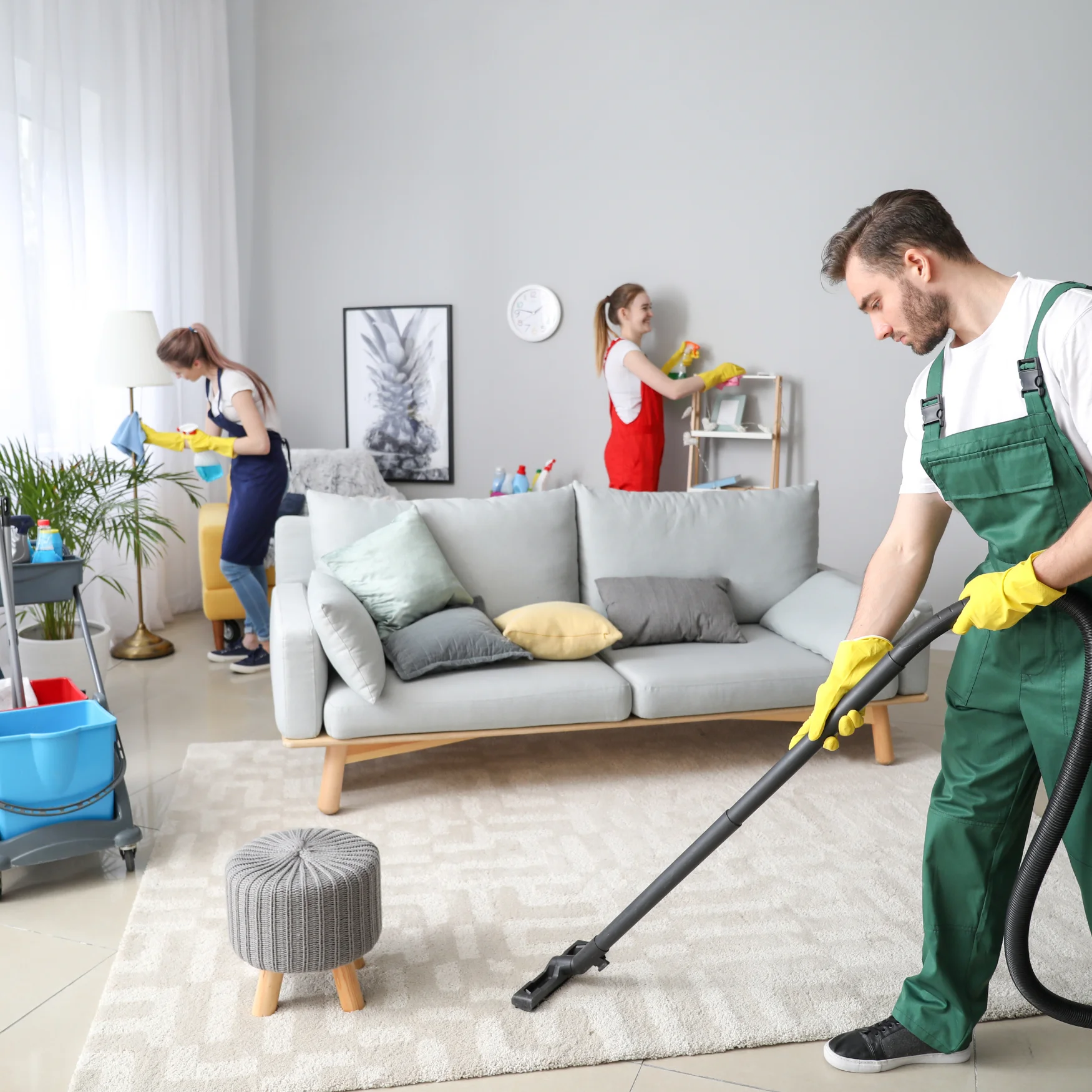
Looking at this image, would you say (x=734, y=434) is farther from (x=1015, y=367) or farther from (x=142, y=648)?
(x=1015, y=367)

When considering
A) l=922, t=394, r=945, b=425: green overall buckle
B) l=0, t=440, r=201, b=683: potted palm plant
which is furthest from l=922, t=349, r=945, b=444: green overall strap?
l=0, t=440, r=201, b=683: potted palm plant

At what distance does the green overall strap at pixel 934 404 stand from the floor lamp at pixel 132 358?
10.8 ft

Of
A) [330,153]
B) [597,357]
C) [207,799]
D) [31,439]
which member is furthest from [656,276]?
[207,799]

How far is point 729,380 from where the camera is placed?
4.84 m

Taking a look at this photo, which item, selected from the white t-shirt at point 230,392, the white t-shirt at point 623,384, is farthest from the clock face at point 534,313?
the white t-shirt at point 230,392

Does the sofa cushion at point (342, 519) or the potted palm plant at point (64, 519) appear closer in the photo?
the sofa cushion at point (342, 519)

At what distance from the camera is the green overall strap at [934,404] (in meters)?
1.66

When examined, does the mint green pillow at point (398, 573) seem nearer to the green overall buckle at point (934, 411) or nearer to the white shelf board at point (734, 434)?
the green overall buckle at point (934, 411)

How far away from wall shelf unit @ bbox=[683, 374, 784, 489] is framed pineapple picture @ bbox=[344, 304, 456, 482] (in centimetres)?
131

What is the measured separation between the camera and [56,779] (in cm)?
240

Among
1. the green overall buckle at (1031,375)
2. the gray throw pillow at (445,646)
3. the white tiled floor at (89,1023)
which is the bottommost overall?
the white tiled floor at (89,1023)

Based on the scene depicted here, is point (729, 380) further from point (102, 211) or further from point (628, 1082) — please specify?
point (628, 1082)

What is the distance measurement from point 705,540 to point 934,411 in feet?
6.24

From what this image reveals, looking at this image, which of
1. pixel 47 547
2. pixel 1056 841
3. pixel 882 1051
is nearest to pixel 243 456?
pixel 47 547
